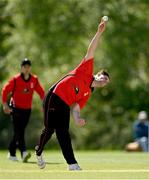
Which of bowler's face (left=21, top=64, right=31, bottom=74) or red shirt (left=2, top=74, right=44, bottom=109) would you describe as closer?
bowler's face (left=21, top=64, right=31, bottom=74)

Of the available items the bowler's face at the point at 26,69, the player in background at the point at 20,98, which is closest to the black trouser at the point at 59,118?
the bowler's face at the point at 26,69

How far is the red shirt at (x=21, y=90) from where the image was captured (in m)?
18.2

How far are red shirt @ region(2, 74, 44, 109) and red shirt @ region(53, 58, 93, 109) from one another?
432cm

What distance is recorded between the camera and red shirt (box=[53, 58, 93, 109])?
13.8 meters

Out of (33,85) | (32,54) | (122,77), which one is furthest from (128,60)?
(33,85)

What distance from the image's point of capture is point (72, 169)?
46.0 feet

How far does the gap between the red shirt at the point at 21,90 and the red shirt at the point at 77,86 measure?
4.32m

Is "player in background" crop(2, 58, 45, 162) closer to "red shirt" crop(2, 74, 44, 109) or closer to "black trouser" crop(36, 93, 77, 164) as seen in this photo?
"red shirt" crop(2, 74, 44, 109)

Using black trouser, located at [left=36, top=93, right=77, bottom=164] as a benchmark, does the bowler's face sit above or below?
above

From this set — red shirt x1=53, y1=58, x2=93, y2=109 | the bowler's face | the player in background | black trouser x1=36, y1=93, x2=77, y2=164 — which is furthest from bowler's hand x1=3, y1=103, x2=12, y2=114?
red shirt x1=53, y1=58, x2=93, y2=109

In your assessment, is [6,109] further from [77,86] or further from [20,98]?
[77,86]

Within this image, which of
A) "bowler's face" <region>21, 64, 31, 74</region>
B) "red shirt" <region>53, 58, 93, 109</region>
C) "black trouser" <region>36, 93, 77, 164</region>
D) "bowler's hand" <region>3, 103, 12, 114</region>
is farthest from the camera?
"bowler's hand" <region>3, 103, 12, 114</region>

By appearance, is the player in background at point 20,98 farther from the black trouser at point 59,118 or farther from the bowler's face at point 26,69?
the black trouser at point 59,118

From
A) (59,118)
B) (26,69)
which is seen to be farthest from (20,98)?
(59,118)
